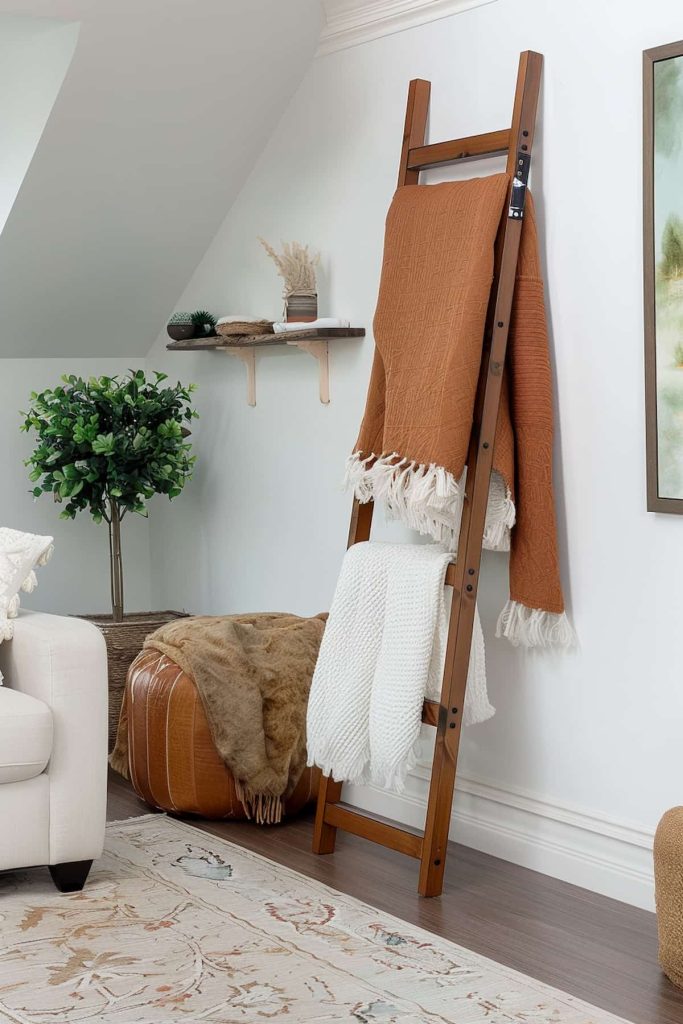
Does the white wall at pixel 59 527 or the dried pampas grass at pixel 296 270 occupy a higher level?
the dried pampas grass at pixel 296 270

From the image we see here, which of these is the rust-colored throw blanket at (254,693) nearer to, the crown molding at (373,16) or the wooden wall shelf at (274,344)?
the wooden wall shelf at (274,344)

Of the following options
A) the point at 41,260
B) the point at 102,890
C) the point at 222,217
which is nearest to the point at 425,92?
the point at 222,217

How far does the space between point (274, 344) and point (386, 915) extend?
176 centimetres

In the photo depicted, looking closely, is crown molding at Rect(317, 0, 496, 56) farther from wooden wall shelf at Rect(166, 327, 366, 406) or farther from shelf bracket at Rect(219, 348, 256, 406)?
shelf bracket at Rect(219, 348, 256, 406)

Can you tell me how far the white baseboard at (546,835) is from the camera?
8.74ft

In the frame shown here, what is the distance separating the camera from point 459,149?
9.64 feet

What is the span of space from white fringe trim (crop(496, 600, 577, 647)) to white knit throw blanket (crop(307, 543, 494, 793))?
9cm

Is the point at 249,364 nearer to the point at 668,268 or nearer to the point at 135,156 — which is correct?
the point at 135,156

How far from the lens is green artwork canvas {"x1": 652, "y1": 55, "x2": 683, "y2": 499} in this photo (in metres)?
2.48

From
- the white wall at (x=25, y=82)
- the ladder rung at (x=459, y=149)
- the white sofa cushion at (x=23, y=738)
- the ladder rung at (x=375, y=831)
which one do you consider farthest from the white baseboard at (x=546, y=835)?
the white wall at (x=25, y=82)

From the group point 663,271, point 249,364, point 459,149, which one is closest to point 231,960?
point 663,271

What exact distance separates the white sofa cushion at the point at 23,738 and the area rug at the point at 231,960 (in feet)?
0.94

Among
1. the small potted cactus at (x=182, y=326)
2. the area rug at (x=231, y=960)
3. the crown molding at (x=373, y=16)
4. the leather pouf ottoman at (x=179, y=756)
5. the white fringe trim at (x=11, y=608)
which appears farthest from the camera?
the small potted cactus at (x=182, y=326)

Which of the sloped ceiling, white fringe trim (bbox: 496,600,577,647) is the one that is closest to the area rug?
white fringe trim (bbox: 496,600,577,647)
